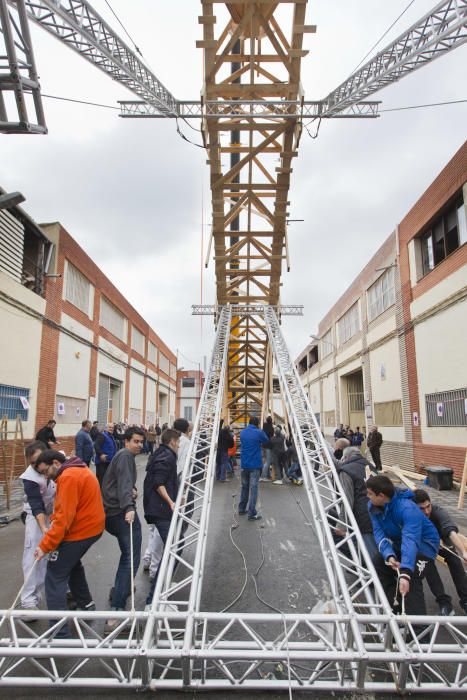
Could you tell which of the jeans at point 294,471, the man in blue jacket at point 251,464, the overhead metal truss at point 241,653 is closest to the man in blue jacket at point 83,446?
the man in blue jacket at point 251,464

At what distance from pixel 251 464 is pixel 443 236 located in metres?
9.65

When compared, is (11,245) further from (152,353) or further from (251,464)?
(152,353)

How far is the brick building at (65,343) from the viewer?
1220 centimetres

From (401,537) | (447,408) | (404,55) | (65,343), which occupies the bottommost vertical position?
(401,537)

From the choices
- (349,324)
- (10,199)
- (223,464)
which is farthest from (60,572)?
(349,324)

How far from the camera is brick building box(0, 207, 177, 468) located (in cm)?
1220

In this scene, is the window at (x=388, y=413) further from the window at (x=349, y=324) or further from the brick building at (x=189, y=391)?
the brick building at (x=189, y=391)

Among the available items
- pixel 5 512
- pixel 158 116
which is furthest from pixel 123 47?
pixel 5 512

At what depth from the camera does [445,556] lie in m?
4.44

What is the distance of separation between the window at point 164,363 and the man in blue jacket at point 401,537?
31.9 metres

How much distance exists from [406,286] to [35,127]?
40.4 feet

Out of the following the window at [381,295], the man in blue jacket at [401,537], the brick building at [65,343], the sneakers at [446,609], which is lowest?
the sneakers at [446,609]

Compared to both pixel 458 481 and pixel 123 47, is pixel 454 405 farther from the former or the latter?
pixel 123 47

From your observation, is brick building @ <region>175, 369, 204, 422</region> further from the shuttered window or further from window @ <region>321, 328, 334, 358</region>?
the shuttered window
